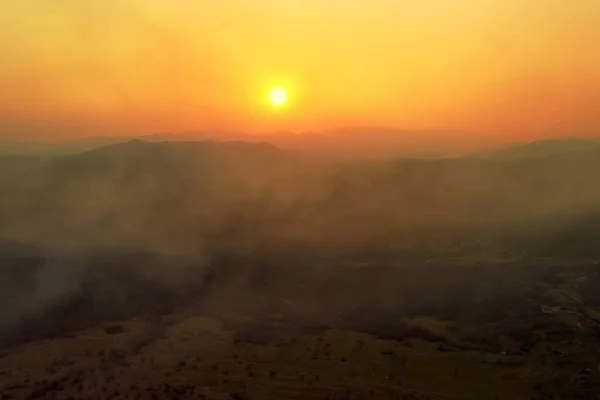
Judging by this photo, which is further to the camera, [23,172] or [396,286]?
[23,172]

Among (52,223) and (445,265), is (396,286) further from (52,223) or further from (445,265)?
(52,223)

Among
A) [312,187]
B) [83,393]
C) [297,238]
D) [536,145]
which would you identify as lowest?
[83,393]

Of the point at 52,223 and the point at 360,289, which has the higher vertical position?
the point at 52,223

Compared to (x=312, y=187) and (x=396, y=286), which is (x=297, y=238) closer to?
(x=396, y=286)

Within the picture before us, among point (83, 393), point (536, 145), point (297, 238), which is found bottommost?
point (83, 393)

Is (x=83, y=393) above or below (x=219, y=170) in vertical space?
below

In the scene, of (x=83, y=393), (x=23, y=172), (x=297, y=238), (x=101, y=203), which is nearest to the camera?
(x=83, y=393)

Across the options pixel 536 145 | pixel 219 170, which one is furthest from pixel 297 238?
pixel 536 145

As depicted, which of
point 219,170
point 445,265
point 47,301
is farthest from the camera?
point 219,170

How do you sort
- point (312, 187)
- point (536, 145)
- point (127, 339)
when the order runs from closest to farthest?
point (127, 339)
point (312, 187)
point (536, 145)

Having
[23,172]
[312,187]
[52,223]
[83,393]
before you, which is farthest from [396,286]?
[23,172]
